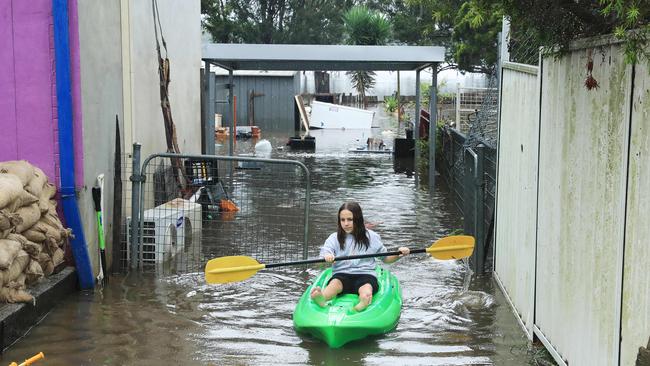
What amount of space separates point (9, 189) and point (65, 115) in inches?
56.8

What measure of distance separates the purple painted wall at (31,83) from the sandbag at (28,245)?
46.4 inches

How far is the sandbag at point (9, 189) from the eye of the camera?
276 inches

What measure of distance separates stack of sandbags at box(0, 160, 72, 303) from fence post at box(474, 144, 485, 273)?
431 cm

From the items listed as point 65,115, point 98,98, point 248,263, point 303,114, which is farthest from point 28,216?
point 303,114

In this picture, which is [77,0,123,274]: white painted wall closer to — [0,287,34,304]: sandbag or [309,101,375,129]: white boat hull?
[0,287,34,304]: sandbag

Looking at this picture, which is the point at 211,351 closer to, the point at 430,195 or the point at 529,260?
the point at 529,260

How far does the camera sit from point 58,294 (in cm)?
810

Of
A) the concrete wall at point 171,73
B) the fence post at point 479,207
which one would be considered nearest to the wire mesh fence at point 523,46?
the fence post at point 479,207

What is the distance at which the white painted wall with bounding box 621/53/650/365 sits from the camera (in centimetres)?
427

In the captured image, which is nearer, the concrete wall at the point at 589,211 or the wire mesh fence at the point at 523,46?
the concrete wall at the point at 589,211

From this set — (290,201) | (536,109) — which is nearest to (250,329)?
(536,109)

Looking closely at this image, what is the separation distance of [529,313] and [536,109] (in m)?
1.67

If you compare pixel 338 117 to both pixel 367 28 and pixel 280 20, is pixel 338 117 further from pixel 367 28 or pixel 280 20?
pixel 280 20

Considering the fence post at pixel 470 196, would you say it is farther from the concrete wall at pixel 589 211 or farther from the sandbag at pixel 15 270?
the sandbag at pixel 15 270
